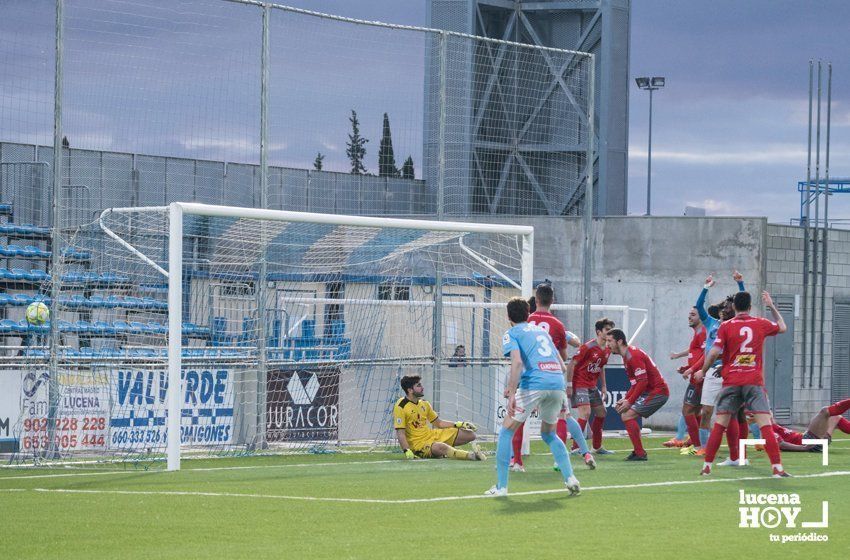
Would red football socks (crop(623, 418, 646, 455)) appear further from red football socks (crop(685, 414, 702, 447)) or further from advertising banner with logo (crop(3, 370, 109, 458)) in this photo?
advertising banner with logo (crop(3, 370, 109, 458))

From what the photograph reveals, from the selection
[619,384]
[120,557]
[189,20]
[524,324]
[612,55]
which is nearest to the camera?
[120,557]

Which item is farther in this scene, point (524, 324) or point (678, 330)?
point (678, 330)

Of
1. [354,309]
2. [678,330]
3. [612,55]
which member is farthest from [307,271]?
[612,55]

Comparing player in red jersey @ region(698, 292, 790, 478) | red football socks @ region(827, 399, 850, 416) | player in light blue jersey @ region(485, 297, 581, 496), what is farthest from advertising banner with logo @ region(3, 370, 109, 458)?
red football socks @ region(827, 399, 850, 416)

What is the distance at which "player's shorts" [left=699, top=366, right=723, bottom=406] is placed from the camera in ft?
58.7

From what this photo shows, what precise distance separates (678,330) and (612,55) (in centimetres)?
1132

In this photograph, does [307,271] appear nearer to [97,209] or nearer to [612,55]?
[97,209]

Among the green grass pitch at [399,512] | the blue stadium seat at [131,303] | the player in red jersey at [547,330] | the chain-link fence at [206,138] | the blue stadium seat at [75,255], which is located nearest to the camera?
the green grass pitch at [399,512]

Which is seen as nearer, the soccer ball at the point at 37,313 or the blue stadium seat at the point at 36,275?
the soccer ball at the point at 37,313

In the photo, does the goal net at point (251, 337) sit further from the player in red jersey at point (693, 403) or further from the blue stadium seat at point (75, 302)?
the player in red jersey at point (693, 403)

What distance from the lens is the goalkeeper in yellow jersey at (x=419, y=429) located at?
55.8ft

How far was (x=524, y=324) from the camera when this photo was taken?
1237 cm

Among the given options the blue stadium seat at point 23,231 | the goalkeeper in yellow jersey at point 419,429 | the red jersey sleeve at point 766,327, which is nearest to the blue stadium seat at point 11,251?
the blue stadium seat at point 23,231

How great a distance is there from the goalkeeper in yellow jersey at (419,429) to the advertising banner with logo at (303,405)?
2477 millimetres
